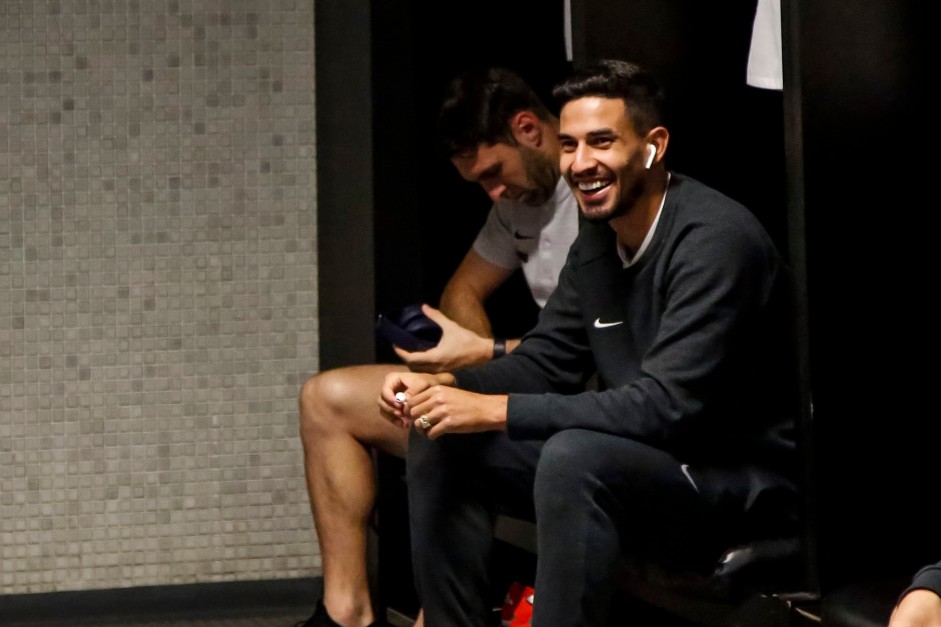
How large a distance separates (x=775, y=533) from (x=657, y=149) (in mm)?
612

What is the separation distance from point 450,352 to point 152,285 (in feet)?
2.82

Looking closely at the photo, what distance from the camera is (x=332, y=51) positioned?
2990mm

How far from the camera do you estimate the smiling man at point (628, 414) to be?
1.81 metres

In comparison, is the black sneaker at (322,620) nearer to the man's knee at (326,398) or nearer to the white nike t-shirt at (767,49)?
the man's knee at (326,398)

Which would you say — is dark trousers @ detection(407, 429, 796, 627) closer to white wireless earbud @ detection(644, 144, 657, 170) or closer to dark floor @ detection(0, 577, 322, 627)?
white wireless earbud @ detection(644, 144, 657, 170)

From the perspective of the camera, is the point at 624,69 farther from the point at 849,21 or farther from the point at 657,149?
the point at 849,21

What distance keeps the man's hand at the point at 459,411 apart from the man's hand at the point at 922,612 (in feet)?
2.37

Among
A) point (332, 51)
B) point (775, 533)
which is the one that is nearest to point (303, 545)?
point (332, 51)

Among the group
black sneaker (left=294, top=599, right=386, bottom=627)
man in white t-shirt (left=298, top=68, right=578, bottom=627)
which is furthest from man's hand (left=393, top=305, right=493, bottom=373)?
black sneaker (left=294, top=599, right=386, bottom=627)

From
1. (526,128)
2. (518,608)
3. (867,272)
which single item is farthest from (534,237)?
(867,272)

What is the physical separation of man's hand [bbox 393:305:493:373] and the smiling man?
346 mm

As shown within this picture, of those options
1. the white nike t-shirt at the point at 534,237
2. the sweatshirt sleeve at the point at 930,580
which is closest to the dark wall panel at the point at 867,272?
the sweatshirt sleeve at the point at 930,580

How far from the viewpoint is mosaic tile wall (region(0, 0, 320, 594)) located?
2.99 meters

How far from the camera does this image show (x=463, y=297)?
2779 millimetres
